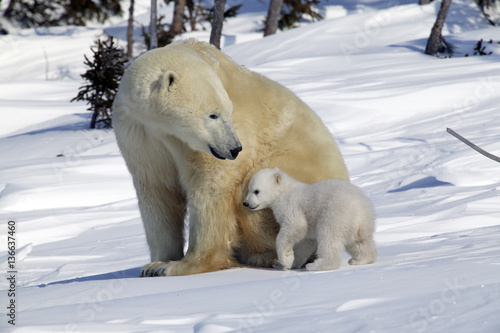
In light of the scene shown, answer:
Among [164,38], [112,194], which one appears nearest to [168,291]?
[112,194]

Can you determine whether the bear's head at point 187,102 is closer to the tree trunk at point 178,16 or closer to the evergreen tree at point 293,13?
the tree trunk at point 178,16

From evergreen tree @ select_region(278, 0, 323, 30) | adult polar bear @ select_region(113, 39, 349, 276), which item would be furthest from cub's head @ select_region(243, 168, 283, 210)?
evergreen tree @ select_region(278, 0, 323, 30)

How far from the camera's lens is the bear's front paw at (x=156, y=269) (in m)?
3.78

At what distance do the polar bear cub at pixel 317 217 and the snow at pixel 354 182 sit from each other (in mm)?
136

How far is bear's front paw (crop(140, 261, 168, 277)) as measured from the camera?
378 cm

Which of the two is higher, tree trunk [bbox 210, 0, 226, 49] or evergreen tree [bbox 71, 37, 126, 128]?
tree trunk [bbox 210, 0, 226, 49]

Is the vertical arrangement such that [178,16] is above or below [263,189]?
below

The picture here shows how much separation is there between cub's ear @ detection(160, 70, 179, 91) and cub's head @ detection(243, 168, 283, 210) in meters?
0.73

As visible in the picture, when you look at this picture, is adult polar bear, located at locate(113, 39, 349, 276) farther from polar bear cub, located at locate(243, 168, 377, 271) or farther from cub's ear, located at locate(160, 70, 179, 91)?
polar bear cub, located at locate(243, 168, 377, 271)

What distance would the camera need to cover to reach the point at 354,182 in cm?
752

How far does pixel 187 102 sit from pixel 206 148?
29cm

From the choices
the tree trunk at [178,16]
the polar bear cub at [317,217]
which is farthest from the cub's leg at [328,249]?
the tree trunk at [178,16]

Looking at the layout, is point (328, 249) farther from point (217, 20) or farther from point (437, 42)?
point (437, 42)

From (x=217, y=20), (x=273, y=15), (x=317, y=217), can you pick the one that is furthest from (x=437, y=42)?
(x=317, y=217)
